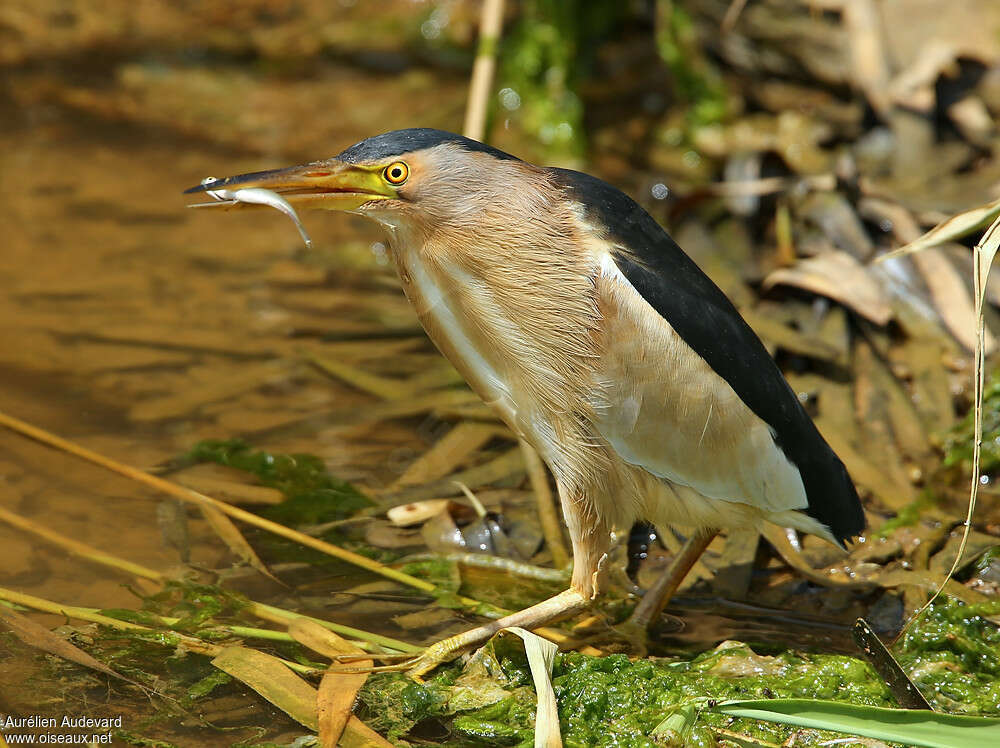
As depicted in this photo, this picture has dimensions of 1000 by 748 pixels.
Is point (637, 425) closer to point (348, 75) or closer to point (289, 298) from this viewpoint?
point (289, 298)

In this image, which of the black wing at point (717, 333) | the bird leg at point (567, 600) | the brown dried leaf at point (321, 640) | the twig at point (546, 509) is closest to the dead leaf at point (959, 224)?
the black wing at point (717, 333)

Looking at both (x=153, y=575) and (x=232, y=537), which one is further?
(x=232, y=537)

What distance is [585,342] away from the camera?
2895mm

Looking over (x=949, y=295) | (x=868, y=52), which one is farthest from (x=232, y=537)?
(x=868, y=52)

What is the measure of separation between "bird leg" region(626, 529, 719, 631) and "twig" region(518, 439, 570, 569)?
0.33m

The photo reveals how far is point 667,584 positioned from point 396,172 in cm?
152

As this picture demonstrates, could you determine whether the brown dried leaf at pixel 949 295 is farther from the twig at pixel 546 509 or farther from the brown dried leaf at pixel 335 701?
the brown dried leaf at pixel 335 701

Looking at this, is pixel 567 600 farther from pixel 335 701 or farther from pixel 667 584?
pixel 335 701

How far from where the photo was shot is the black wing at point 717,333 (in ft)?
9.64

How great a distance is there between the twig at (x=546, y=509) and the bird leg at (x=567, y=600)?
0.38 metres

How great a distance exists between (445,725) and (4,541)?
1.54 m

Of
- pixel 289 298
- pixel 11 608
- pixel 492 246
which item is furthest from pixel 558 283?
pixel 289 298

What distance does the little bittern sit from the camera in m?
2.85

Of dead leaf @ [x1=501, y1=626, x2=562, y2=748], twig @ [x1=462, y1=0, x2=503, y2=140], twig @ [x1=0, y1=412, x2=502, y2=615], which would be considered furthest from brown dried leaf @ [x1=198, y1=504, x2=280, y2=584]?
twig @ [x1=462, y1=0, x2=503, y2=140]
